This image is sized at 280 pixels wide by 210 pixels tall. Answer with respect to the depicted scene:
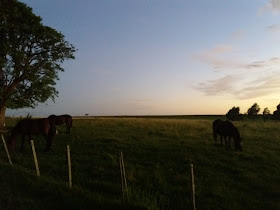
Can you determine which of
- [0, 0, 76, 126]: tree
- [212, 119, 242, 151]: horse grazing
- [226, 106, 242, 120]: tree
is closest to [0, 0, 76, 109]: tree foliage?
[0, 0, 76, 126]: tree

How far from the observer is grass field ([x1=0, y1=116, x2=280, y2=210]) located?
10.8 metres

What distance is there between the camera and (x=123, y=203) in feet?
33.5

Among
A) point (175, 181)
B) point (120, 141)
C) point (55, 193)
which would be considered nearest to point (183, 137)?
point (120, 141)

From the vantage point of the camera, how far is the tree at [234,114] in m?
105

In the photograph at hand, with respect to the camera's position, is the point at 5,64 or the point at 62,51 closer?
the point at 5,64

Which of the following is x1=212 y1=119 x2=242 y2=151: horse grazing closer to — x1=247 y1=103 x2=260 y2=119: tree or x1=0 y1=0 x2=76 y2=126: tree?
x1=0 y1=0 x2=76 y2=126: tree

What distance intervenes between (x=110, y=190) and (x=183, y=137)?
15219 mm

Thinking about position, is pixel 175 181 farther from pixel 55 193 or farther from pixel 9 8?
pixel 9 8

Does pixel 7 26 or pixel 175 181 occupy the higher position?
pixel 7 26

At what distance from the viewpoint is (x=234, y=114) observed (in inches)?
4203

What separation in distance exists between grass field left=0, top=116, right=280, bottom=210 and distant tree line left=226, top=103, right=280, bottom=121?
83.4 meters

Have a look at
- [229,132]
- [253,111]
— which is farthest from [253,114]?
[229,132]

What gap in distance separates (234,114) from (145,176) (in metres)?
96.7

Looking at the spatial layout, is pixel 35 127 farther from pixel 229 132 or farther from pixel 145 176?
pixel 229 132
